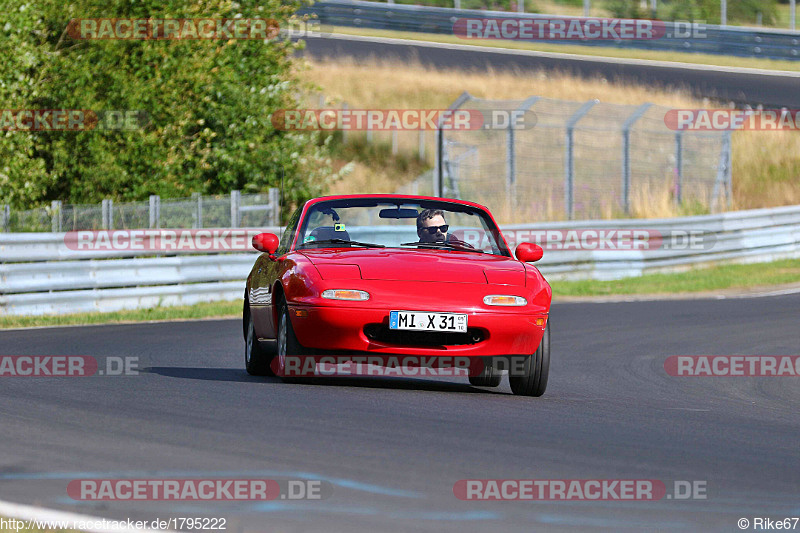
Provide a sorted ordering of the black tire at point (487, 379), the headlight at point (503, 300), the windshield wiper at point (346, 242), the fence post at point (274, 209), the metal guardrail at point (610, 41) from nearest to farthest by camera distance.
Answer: the headlight at point (503, 300) → the windshield wiper at point (346, 242) → the black tire at point (487, 379) → the fence post at point (274, 209) → the metal guardrail at point (610, 41)

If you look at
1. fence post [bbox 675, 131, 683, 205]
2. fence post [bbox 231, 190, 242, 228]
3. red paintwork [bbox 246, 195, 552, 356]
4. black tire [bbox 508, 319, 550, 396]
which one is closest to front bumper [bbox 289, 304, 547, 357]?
red paintwork [bbox 246, 195, 552, 356]

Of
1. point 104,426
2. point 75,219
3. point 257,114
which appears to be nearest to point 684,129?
point 257,114

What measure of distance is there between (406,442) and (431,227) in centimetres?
360

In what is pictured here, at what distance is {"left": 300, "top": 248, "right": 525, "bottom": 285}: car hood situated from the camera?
9.10 metres

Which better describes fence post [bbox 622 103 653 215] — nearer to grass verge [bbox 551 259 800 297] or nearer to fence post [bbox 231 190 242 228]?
grass verge [bbox 551 259 800 297]

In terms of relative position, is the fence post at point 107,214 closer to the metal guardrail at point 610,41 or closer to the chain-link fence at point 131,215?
the chain-link fence at point 131,215

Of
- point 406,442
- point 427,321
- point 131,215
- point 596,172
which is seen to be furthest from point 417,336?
point 596,172

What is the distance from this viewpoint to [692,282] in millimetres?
24125

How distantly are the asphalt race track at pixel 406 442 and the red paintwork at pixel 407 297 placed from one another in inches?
13.7

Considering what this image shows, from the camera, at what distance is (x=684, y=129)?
29250mm

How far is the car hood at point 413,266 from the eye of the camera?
29.9ft

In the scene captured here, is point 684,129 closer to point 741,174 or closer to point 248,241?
point 741,174

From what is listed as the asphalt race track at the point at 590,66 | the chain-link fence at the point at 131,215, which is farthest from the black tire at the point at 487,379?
the asphalt race track at the point at 590,66

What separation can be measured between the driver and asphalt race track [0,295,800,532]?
42.6 inches
